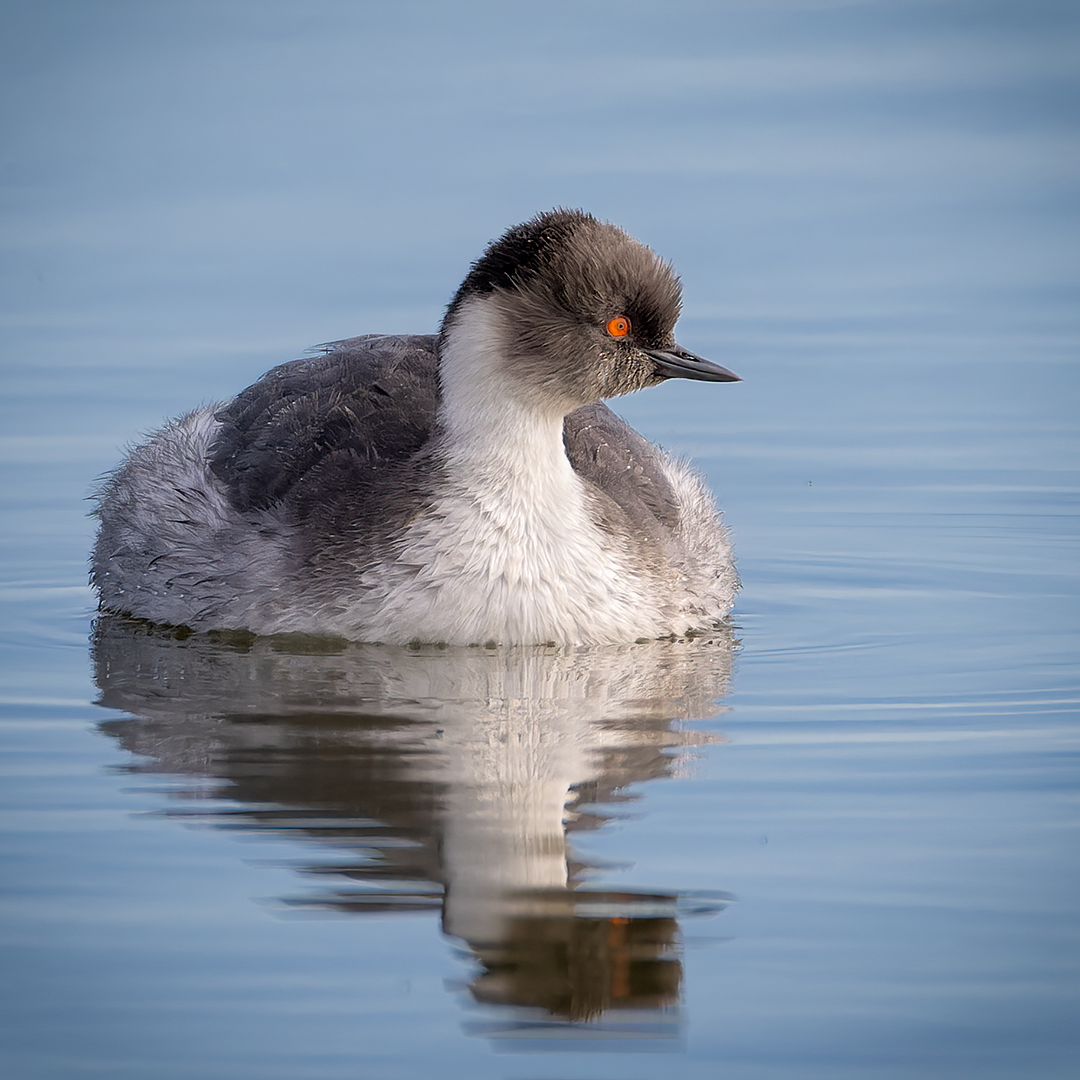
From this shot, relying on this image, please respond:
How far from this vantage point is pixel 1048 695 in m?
8.61

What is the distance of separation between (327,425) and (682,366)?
177 cm

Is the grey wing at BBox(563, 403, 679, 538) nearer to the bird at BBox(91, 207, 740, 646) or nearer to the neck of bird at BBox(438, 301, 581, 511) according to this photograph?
the bird at BBox(91, 207, 740, 646)

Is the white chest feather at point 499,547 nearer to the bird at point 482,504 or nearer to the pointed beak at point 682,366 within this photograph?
the bird at point 482,504

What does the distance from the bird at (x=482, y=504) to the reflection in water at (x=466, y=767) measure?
192 millimetres

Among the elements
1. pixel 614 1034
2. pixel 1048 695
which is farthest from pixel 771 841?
pixel 1048 695

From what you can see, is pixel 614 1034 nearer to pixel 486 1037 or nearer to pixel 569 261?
pixel 486 1037

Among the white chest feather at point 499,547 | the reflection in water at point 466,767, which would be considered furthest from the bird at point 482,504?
the reflection in water at point 466,767

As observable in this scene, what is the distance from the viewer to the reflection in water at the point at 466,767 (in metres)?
5.79

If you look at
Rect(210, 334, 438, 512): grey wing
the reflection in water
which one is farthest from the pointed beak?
the reflection in water

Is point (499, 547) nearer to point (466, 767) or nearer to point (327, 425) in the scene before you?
point (327, 425)

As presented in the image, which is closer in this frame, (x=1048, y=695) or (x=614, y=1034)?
(x=614, y=1034)

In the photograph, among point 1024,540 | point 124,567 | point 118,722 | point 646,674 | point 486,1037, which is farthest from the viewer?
point 1024,540

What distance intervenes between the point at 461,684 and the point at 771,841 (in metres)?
2.38

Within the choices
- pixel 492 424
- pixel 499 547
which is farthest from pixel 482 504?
pixel 492 424
